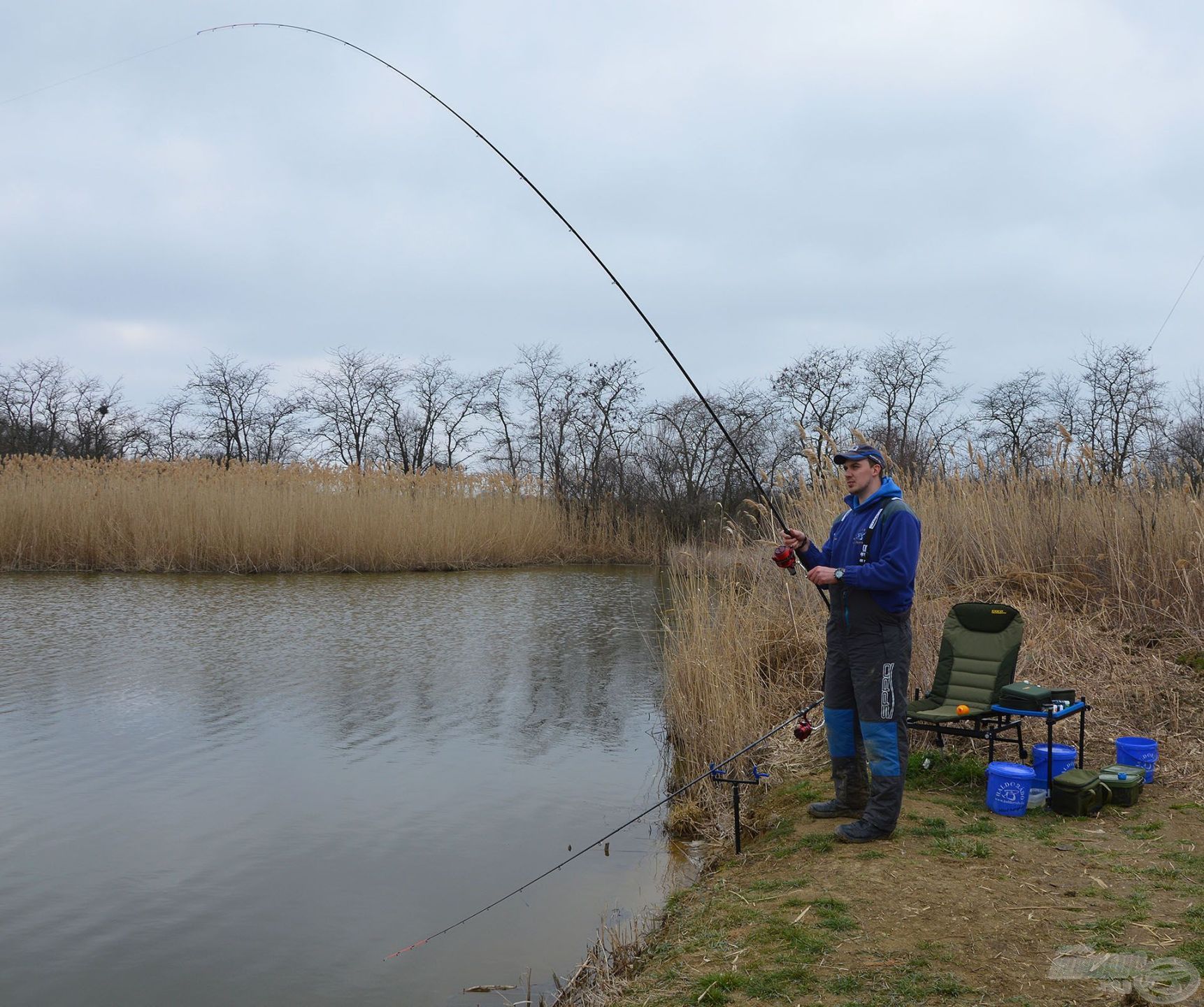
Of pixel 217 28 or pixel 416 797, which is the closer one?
pixel 416 797

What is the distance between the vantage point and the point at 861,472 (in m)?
3.98

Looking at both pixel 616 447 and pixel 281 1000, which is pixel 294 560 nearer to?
pixel 616 447

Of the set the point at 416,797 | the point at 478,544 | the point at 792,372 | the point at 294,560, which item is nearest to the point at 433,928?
the point at 416,797

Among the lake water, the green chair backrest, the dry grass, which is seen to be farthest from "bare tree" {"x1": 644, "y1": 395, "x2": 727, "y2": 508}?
the green chair backrest

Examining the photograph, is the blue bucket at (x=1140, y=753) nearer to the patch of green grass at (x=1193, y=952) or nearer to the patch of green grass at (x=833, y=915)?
the patch of green grass at (x=1193, y=952)

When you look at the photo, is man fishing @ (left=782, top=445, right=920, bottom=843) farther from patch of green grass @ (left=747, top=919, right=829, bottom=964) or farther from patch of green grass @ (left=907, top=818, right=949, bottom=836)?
patch of green grass @ (left=747, top=919, right=829, bottom=964)

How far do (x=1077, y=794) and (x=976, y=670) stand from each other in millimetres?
856

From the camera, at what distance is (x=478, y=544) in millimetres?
19688

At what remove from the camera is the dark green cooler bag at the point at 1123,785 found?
4477 millimetres

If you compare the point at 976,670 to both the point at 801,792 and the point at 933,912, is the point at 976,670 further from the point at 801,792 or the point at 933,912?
the point at 933,912

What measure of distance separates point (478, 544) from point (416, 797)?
47.3 ft

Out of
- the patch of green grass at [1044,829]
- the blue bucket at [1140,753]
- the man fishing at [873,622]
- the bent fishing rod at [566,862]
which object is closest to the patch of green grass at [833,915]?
the man fishing at [873,622]

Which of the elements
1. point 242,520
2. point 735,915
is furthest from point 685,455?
point 735,915

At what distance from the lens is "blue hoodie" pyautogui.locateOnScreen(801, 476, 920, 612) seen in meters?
3.74
